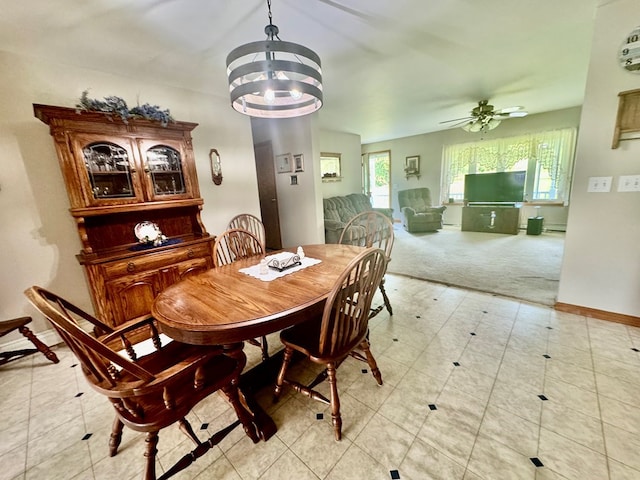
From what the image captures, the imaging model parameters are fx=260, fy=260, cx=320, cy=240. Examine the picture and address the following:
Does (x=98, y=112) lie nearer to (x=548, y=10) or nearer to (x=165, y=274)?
(x=165, y=274)

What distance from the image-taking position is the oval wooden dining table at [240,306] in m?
1.09

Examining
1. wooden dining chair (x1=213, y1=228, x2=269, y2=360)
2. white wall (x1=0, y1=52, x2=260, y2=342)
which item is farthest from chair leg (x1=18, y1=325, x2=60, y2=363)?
wooden dining chair (x1=213, y1=228, x2=269, y2=360)

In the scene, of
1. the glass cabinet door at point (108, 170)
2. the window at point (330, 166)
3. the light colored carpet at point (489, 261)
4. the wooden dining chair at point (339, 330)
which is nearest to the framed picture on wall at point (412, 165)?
the light colored carpet at point (489, 261)

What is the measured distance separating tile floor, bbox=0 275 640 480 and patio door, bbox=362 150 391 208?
20.2 ft

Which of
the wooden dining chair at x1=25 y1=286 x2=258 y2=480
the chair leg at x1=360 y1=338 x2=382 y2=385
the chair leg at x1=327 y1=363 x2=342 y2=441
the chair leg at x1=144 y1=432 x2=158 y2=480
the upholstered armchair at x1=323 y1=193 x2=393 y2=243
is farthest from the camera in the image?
the upholstered armchair at x1=323 y1=193 x2=393 y2=243

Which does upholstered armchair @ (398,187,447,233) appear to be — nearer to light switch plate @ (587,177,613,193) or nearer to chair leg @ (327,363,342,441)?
light switch plate @ (587,177,613,193)

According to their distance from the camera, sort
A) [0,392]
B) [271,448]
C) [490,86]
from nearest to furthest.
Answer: [271,448], [0,392], [490,86]

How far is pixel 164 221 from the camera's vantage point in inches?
108

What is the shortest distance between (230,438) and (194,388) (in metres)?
0.48

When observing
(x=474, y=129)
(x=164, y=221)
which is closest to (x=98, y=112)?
(x=164, y=221)

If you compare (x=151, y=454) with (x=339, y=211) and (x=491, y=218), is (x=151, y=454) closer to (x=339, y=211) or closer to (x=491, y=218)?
(x=339, y=211)

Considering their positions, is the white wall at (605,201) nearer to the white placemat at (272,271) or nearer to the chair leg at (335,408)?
the white placemat at (272,271)

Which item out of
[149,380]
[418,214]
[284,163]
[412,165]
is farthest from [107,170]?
[412,165]

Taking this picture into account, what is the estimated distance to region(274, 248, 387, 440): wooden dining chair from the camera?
4.04 ft
